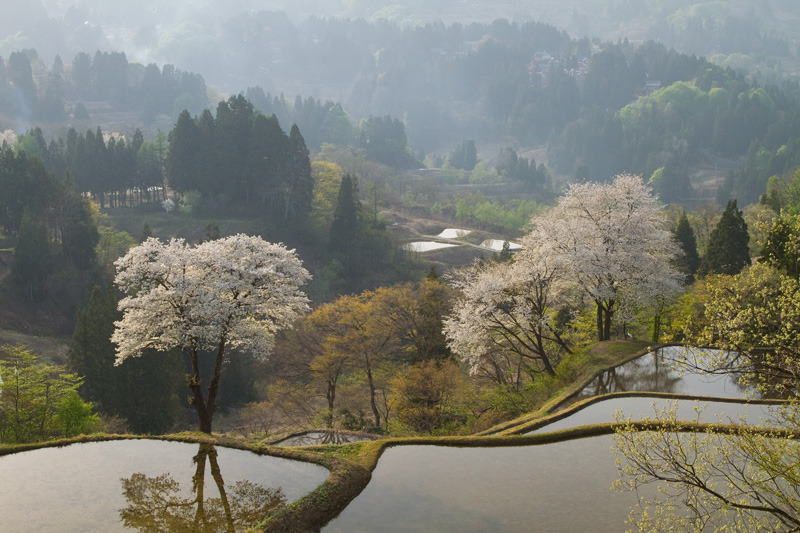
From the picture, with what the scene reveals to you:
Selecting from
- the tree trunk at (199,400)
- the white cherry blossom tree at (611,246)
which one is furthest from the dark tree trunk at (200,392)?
the white cherry blossom tree at (611,246)

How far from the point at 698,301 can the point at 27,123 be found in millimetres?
139107

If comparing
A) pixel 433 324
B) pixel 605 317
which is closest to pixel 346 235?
pixel 433 324

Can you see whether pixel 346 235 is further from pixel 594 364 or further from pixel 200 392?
pixel 200 392

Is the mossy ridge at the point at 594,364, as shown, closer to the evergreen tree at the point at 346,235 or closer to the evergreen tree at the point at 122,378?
the evergreen tree at the point at 122,378

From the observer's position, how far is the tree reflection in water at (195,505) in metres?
14.9

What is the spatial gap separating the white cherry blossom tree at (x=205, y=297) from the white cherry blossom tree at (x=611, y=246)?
13555mm

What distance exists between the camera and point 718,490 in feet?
51.5

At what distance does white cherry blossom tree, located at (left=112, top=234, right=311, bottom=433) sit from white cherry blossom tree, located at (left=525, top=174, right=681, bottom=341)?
44.5ft

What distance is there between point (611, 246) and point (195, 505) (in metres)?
23.4

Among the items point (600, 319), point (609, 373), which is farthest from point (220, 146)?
point (609, 373)

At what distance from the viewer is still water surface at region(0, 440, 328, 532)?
15.1 meters

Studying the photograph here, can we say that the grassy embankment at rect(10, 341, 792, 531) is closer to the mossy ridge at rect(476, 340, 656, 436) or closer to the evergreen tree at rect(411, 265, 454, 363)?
the mossy ridge at rect(476, 340, 656, 436)

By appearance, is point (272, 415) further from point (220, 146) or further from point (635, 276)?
point (220, 146)

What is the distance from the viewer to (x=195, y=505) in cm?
1590
